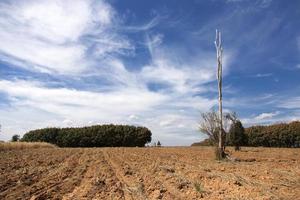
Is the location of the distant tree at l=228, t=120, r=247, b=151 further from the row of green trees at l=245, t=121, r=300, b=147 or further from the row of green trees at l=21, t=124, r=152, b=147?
the row of green trees at l=21, t=124, r=152, b=147

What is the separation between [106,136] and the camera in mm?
71188

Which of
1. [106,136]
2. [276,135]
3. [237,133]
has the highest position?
[106,136]

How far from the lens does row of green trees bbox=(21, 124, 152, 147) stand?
232 ft

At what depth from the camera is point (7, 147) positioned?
46125mm

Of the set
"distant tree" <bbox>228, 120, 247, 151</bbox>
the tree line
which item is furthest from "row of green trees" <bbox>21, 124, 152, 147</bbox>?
"distant tree" <bbox>228, 120, 247, 151</bbox>

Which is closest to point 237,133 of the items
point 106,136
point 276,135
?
point 276,135

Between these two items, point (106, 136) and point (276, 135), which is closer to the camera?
point (276, 135)

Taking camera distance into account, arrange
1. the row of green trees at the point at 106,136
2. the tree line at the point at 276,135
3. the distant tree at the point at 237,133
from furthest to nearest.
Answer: the row of green trees at the point at 106,136 → the tree line at the point at 276,135 → the distant tree at the point at 237,133

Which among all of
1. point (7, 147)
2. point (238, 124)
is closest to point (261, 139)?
point (238, 124)

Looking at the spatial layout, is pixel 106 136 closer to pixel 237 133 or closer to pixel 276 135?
pixel 276 135

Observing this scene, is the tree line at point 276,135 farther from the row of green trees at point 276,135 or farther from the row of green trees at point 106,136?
the row of green trees at point 106,136

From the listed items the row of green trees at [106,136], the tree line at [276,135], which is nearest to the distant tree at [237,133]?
the tree line at [276,135]

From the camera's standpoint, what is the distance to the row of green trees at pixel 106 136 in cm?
7062

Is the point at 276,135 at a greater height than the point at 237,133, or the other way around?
the point at 276,135
